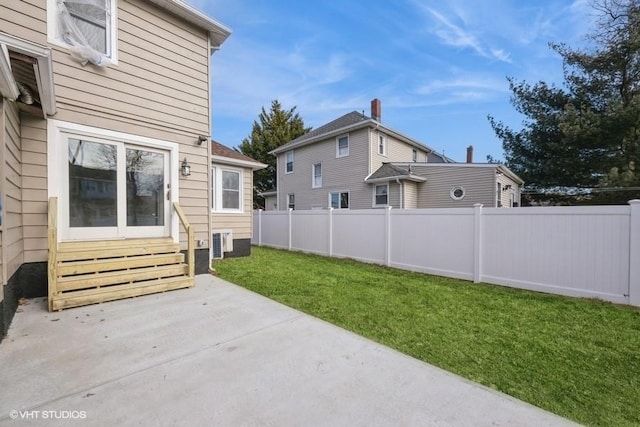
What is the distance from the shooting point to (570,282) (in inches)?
197

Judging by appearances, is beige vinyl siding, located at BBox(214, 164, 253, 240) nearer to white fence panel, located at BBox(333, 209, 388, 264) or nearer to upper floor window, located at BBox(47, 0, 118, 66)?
white fence panel, located at BBox(333, 209, 388, 264)

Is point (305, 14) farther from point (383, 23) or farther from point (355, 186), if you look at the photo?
point (355, 186)

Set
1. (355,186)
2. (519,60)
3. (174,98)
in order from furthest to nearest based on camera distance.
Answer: (355,186), (519,60), (174,98)

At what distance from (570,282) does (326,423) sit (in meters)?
5.28

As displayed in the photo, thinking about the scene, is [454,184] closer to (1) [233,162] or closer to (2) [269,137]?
(1) [233,162]

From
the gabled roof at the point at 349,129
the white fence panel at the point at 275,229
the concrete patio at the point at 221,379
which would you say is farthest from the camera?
the gabled roof at the point at 349,129

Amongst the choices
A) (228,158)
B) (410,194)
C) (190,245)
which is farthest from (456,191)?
(190,245)

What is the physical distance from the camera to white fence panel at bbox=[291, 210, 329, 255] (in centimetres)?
973

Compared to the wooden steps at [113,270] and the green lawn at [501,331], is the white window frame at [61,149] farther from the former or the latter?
the green lawn at [501,331]

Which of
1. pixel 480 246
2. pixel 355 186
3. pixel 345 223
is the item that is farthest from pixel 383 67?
pixel 480 246

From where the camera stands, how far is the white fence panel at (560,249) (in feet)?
15.1

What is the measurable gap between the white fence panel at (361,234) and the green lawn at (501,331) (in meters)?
1.81

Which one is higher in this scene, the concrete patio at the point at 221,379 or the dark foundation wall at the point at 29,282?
the dark foundation wall at the point at 29,282

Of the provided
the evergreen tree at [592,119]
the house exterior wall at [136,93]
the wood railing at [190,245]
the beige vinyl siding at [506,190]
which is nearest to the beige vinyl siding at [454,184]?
the beige vinyl siding at [506,190]
